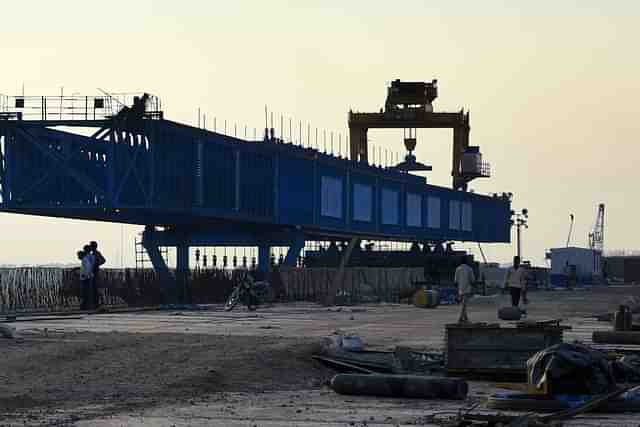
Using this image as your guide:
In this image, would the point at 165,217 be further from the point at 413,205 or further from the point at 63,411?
the point at 63,411

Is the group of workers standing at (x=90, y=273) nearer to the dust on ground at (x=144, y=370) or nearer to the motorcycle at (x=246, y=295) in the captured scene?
the motorcycle at (x=246, y=295)

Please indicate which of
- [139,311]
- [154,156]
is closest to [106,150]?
[154,156]

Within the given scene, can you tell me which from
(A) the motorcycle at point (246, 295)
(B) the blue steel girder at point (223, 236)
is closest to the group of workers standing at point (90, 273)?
(A) the motorcycle at point (246, 295)

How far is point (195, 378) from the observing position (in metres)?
18.9

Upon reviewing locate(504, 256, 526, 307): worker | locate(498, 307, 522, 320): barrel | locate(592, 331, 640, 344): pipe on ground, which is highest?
locate(504, 256, 526, 307): worker

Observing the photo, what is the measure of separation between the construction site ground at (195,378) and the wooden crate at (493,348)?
1.91 feet

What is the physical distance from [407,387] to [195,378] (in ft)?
11.3

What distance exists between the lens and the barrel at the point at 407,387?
54.6 ft

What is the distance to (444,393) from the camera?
1664 cm

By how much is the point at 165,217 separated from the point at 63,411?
50.5 meters

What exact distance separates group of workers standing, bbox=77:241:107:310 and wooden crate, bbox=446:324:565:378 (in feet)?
74.6

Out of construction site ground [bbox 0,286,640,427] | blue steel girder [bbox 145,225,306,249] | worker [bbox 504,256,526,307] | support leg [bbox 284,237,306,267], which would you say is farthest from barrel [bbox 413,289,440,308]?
blue steel girder [bbox 145,225,306,249]

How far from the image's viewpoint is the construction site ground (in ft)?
49.0

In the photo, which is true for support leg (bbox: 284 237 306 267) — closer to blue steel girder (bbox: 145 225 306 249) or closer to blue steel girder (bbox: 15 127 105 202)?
blue steel girder (bbox: 145 225 306 249)
